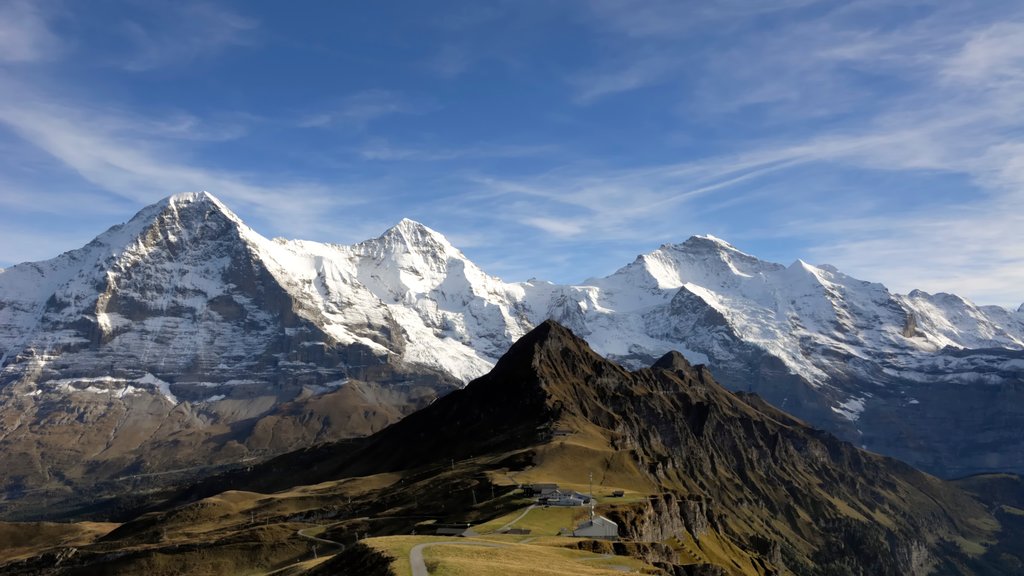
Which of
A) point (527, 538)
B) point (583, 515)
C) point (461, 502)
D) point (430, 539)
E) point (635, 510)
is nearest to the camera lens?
point (430, 539)

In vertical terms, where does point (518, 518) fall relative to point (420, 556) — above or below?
below

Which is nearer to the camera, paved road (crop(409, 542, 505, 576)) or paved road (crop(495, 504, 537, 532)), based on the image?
paved road (crop(409, 542, 505, 576))

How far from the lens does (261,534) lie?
649ft

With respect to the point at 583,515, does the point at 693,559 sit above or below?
below

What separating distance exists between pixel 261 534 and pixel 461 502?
5097 cm

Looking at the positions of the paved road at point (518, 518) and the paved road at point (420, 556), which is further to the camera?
the paved road at point (518, 518)

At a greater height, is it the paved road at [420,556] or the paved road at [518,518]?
the paved road at [420,556]

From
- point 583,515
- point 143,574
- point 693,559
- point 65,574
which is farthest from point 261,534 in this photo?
point 693,559

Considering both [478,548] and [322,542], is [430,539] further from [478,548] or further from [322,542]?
[322,542]

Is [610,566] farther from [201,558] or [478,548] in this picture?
[201,558]

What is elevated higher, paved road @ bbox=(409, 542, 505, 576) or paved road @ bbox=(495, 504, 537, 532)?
paved road @ bbox=(409, 542, 505, 576)

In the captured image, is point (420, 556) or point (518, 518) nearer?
point (420, 556)

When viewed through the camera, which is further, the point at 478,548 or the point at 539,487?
the point at 539,487

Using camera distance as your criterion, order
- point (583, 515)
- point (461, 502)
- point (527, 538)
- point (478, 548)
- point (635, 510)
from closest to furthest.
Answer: point (478, 548), point (527, 538), point (583, 515), point (635, 510), point (461, 502)
